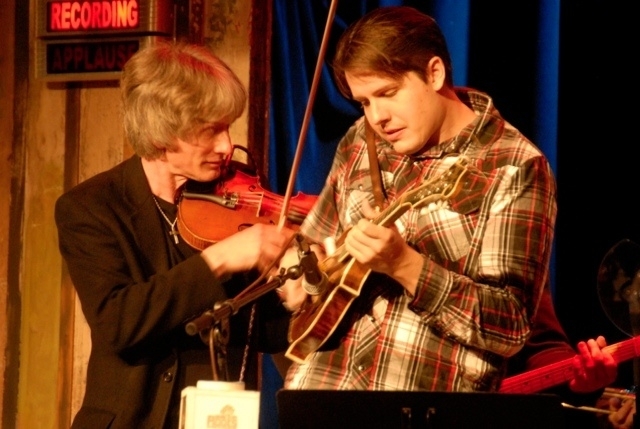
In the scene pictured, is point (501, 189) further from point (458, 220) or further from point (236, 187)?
point (236, 187)

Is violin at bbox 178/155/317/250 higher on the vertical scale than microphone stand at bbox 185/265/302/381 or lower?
higher

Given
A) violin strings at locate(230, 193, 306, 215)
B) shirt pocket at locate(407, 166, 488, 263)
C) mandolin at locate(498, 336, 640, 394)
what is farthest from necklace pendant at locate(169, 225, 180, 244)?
mandolin at locate(498, 336, 640, 394)

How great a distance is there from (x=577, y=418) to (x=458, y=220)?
1.08 metres

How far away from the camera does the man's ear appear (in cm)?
218

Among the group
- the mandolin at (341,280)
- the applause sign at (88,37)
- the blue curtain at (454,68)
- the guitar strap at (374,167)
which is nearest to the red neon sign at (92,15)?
the applause sign at (88,37)

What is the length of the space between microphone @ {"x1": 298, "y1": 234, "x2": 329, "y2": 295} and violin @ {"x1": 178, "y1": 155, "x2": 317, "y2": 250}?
29cm

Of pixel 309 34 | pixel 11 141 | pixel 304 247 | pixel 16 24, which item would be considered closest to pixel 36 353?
pixel 11 141

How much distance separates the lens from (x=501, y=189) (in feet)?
6.79

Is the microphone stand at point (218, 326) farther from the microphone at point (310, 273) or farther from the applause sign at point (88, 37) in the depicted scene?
the applause sign at point (88, 37)

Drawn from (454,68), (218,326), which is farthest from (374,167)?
(454,68)

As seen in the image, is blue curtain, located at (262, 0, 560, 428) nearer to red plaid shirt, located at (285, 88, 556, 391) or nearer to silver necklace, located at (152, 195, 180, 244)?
silver necklace, located at (152, 195, 180, 244)

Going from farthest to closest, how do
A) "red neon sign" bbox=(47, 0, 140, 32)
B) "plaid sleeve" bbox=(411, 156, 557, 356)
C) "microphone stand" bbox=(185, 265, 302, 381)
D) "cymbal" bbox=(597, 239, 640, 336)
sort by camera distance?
"red neon sign" bbox=(47, 0, 140, 32) < "cymbal" bbox=(597, 239, 640, 336) < "plaid sleeve" bbox=(411, 156, 557, 356) < "microphone stand" bbox=(185, 265, 302, 381)

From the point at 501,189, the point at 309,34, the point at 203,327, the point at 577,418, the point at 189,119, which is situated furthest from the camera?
the point at 309,34

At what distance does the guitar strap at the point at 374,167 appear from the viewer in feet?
7.23
